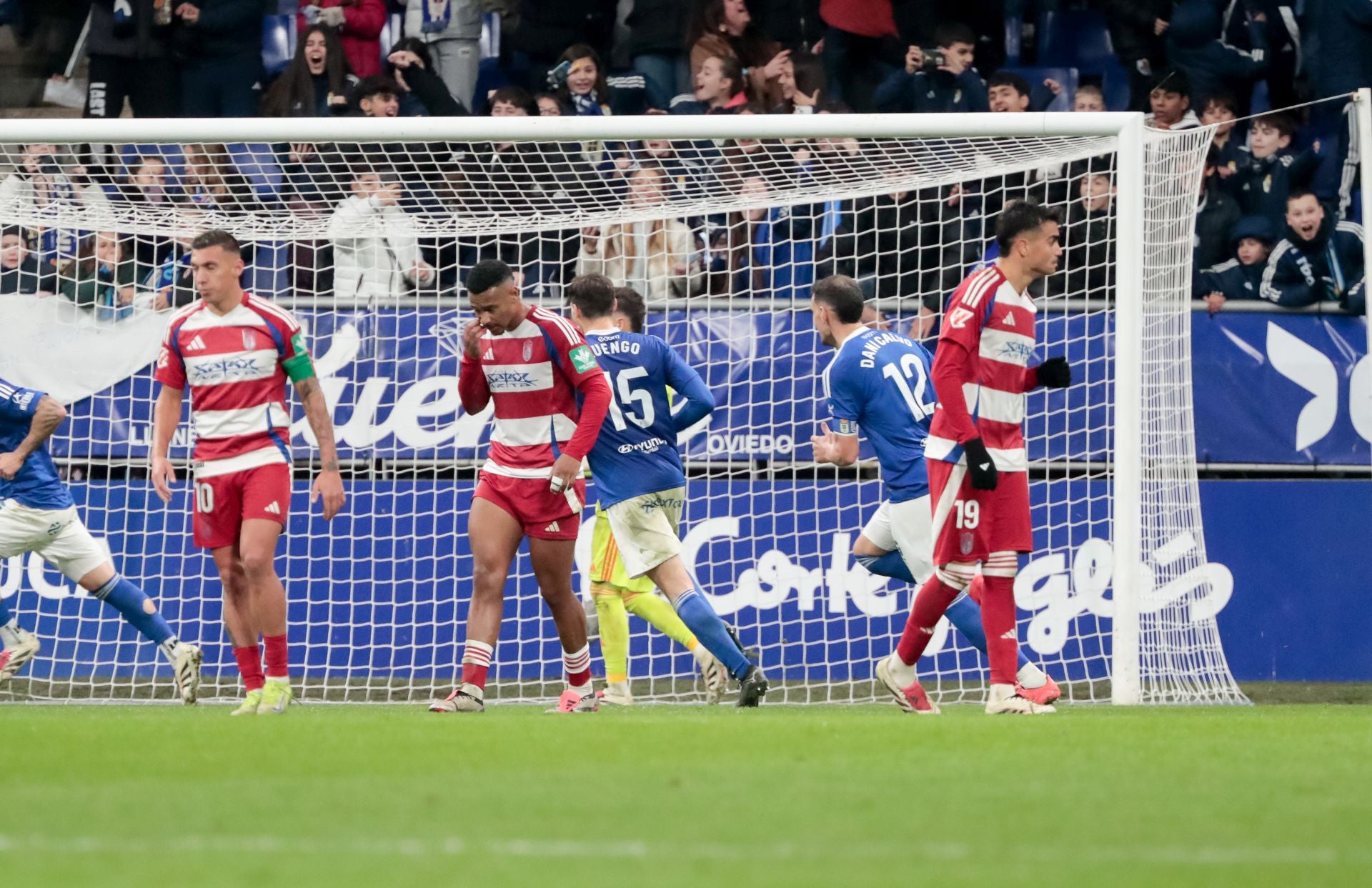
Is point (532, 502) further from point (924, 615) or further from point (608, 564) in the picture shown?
point (924, 615)

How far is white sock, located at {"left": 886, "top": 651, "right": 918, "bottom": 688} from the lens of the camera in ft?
29.0

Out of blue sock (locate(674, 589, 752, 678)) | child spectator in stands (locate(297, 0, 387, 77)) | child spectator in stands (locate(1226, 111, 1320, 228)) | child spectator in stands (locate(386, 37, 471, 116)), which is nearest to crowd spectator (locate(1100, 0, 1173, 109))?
child spectator in stands (locate(1226, 111, 1320, 228))

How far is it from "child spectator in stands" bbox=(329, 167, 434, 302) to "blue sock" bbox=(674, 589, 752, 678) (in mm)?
3529

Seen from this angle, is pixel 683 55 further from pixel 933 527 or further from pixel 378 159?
pixel 933 527

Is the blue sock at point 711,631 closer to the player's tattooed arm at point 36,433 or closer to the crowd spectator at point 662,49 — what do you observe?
the player's tattooed arm at point 36,433

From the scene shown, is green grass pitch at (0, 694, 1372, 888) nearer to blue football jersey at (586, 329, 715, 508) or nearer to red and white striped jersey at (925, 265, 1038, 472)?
red and white striped jersey at (925, 265, 1038, 472)

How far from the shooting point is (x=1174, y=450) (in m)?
10.9

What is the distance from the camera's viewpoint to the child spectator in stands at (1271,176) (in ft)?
43.0

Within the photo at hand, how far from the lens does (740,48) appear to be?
1514 cm

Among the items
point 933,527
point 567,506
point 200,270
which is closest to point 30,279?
point 200,270

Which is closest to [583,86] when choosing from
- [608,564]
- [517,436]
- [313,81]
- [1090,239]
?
[313,81]

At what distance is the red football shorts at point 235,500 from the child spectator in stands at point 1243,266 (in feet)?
21.5

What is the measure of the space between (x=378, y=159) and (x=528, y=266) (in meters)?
1.41

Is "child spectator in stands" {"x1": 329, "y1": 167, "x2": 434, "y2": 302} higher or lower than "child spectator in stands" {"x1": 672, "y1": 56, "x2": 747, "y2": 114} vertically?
lower
